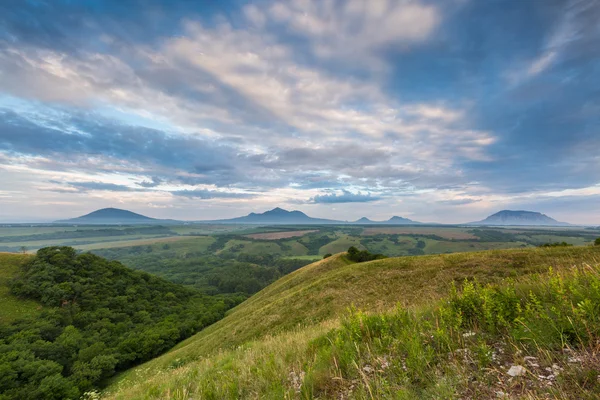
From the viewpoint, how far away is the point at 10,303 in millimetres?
57625

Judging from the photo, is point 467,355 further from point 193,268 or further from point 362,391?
point 193,268

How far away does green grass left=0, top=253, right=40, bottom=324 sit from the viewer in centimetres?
5450

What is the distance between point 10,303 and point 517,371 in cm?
9668

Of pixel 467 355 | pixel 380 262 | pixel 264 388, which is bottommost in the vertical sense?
pixel 380 262

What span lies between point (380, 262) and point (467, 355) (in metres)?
29.8

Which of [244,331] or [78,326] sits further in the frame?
[78,326]

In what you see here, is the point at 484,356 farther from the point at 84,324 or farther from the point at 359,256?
the point at 84,324

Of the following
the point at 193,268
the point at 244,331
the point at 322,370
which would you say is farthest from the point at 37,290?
the point at 193,268

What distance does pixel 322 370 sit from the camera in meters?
5.25

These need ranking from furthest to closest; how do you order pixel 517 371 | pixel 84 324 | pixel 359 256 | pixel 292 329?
pixel 84 324
pixel 359 256
pixel 292 329
pixel 517 371

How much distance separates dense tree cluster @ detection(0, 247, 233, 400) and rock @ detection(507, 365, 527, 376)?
5333 cm

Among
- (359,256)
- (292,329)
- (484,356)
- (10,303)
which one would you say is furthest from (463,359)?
(10,303)

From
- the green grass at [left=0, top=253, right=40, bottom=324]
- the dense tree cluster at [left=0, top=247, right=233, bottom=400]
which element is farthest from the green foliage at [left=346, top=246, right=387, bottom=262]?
the green grass at [left=0, top=253, right=40, bottom=324]

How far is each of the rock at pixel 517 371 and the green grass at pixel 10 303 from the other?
289 ft
